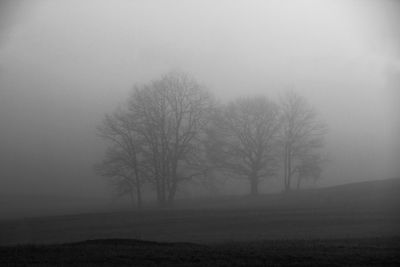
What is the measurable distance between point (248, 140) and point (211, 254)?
37.3 meters

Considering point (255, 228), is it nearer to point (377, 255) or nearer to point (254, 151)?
point (377, 255)

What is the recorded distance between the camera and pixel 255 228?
90.4 feet

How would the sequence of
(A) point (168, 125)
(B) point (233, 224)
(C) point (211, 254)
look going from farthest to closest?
(A) point (168, 125) → (B) point (233, 224) → (C) point (211, 254)

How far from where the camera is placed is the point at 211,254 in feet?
49.5

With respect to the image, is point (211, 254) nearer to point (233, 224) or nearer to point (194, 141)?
point (233, 224)

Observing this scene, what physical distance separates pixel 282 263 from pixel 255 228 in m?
14.1

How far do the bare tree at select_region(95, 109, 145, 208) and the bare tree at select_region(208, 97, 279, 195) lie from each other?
862cm

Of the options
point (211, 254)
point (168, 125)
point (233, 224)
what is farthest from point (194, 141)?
point (211, 254)

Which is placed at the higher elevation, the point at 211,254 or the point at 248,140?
the point at 248,140

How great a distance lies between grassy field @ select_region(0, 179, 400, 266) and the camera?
577 inches

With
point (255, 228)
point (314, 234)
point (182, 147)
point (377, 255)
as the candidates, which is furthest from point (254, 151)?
point (377, 255)

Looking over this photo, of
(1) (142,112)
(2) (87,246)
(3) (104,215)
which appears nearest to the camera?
(2) (87,246)

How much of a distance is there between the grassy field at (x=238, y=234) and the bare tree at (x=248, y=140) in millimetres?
4257

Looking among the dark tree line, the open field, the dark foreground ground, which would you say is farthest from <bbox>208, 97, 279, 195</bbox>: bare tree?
the dark foreground ground
